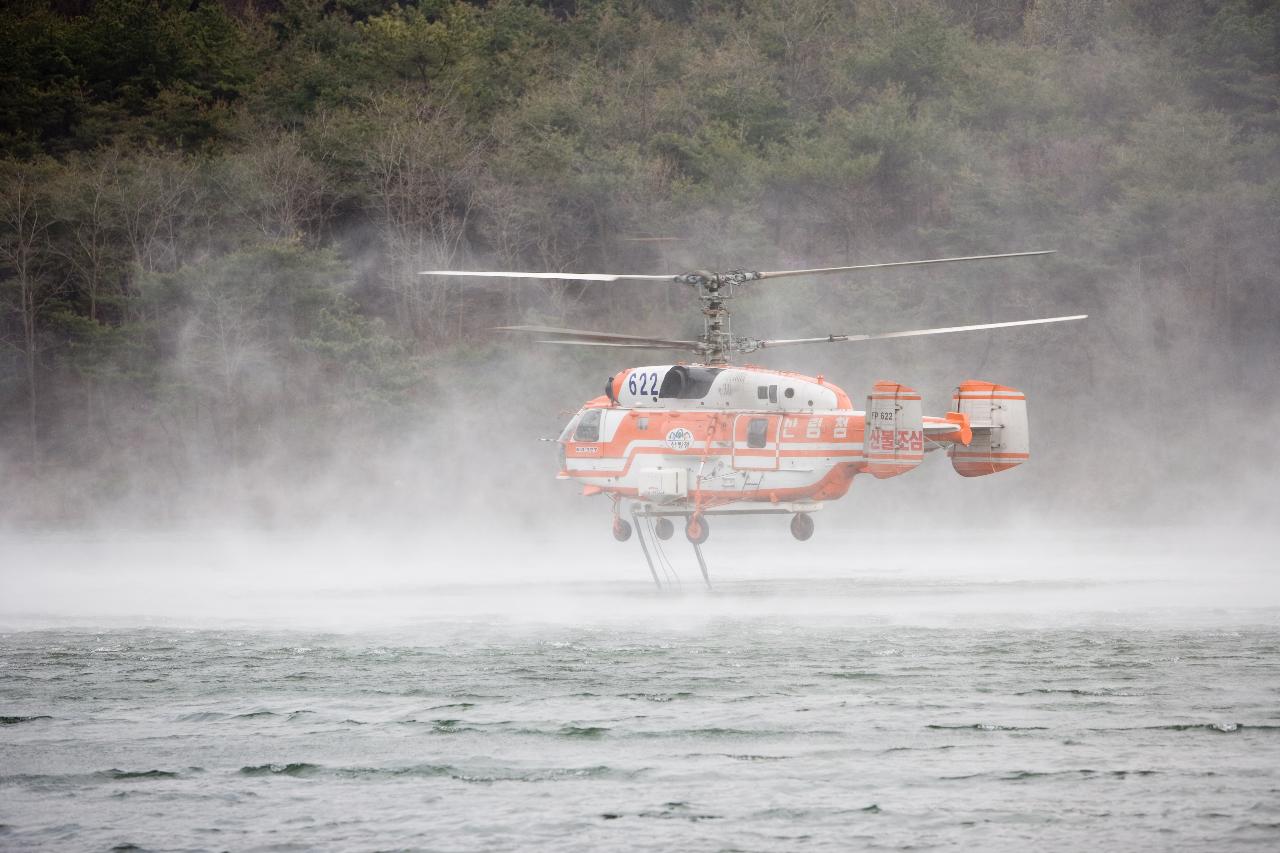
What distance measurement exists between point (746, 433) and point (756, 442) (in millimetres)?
225

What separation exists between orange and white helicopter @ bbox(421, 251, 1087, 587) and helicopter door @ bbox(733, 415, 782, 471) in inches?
0.6

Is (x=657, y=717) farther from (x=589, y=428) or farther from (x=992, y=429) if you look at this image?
(x=589, y=428)

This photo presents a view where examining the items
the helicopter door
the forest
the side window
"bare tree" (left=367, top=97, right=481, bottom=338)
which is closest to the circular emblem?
the helicopter door

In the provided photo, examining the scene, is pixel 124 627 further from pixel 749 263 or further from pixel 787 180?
pixel 787 180

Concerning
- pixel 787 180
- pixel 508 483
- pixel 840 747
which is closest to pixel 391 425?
pixel 508 483

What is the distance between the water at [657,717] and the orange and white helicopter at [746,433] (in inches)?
68.2

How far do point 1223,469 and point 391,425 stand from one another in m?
25.7

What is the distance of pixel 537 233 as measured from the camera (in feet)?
210

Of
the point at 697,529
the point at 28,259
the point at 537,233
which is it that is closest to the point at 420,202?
the point at 537,233

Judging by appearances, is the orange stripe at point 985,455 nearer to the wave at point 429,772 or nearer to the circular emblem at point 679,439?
the circular emblem at point 679,439

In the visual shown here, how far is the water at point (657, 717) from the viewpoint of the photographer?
1265 cm

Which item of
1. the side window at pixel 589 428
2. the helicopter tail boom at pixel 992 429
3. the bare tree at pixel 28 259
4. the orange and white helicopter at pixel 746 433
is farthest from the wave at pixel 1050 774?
the bare tree at pixel 28 259

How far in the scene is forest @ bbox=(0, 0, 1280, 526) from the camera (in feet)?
173

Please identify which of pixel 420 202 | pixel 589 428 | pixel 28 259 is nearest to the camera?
pixel 589 428
